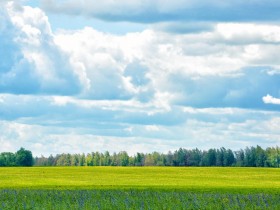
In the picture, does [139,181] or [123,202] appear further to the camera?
[139,181]

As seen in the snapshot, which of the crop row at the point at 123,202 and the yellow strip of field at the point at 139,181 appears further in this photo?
the yellow strip of field at the point at 139,181

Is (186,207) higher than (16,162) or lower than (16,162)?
lower

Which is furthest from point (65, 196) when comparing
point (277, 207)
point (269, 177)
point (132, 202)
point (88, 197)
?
point (269, 177)

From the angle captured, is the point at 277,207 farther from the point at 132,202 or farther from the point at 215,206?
the point at 132,202

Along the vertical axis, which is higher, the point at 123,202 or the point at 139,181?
the point at 139,181

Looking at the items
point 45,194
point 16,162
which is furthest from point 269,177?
point 16,162

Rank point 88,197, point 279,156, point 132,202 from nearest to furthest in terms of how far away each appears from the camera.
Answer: point 132,202
point 88,197
point 279,156

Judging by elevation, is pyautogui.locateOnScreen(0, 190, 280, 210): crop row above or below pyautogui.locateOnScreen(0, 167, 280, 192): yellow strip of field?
below

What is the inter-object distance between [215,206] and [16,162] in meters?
163

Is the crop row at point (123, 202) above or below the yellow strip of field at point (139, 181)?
below

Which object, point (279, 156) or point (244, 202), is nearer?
point (244, 202)

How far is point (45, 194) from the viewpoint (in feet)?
179

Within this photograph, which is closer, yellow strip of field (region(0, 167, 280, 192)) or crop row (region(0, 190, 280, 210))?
crop row (region(0, 190, 280, 210))

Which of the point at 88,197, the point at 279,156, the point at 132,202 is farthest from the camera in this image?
the point at 279,156
